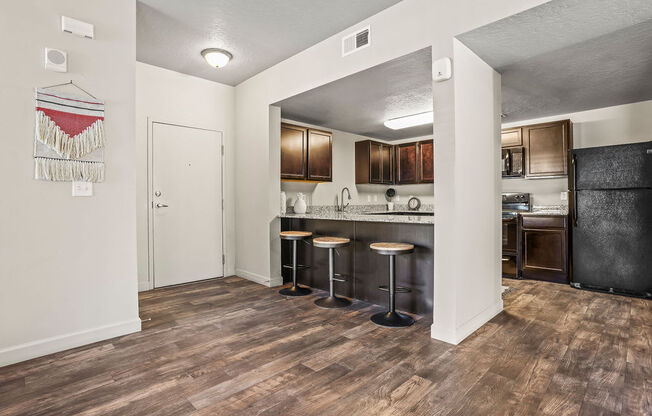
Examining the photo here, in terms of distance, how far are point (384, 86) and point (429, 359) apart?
8.95 feet

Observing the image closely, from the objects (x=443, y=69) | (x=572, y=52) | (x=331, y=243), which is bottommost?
(x=331, y=243)

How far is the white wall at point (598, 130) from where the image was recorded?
14.8ft

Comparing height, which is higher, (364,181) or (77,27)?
(77,27)

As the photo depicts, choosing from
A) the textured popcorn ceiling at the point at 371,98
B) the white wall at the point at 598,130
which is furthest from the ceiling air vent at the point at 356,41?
the white wall at the point at 598,130

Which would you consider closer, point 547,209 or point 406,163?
point 547,209

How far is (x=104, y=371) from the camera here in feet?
7.05

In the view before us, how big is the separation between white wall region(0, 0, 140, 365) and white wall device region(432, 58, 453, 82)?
98.0 inches

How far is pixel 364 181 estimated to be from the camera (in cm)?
631

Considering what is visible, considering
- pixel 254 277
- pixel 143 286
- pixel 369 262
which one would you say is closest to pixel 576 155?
pixel 369 262

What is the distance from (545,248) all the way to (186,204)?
489cm

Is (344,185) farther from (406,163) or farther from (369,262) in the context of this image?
(369,262)

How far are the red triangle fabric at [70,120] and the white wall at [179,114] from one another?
1476 mm

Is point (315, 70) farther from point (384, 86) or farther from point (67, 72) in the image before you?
point (67, 72)

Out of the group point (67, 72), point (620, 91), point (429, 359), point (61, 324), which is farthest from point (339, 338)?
point (620, 91)
